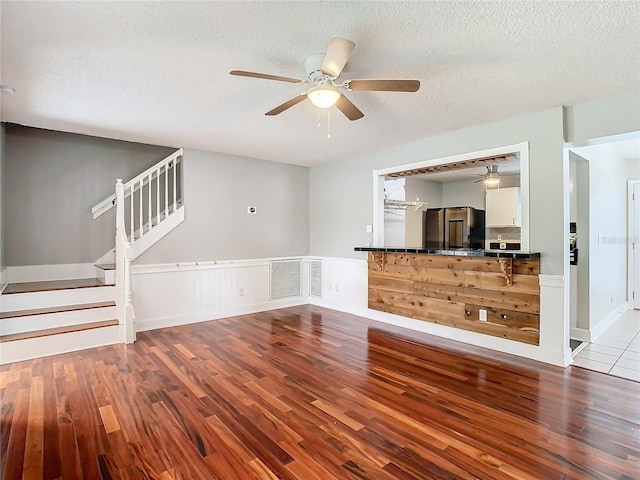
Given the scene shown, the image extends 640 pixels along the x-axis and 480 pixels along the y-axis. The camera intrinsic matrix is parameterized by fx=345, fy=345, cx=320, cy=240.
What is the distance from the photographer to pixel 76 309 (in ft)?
12.7

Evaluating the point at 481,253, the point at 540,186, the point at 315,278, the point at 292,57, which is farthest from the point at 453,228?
the point at 292,57

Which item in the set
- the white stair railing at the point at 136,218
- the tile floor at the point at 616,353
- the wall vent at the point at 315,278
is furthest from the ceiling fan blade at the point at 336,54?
the wall vent at the point at 315,278

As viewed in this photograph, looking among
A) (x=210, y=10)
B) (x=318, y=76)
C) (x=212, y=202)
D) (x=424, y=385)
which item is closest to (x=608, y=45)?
(x=318, y=76)

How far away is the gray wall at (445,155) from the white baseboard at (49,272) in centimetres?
341

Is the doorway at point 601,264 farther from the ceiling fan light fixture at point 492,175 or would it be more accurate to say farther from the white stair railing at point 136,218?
the white stair railing at point 136,218

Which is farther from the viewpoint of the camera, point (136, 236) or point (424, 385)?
point (136, 236)

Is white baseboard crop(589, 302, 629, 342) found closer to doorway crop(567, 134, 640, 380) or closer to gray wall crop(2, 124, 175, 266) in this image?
doorway crop(567, 134, 640, 380)

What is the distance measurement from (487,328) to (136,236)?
181 inches

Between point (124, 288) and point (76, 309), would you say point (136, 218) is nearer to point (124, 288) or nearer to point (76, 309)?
point (124, 288)

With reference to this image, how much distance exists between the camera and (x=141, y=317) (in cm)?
444

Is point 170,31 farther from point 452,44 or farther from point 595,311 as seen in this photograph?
point 595,311

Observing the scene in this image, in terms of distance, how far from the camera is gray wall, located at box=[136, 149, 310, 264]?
483 centimetres

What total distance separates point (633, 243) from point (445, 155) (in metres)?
4.12

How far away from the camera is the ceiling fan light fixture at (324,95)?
2.27m
